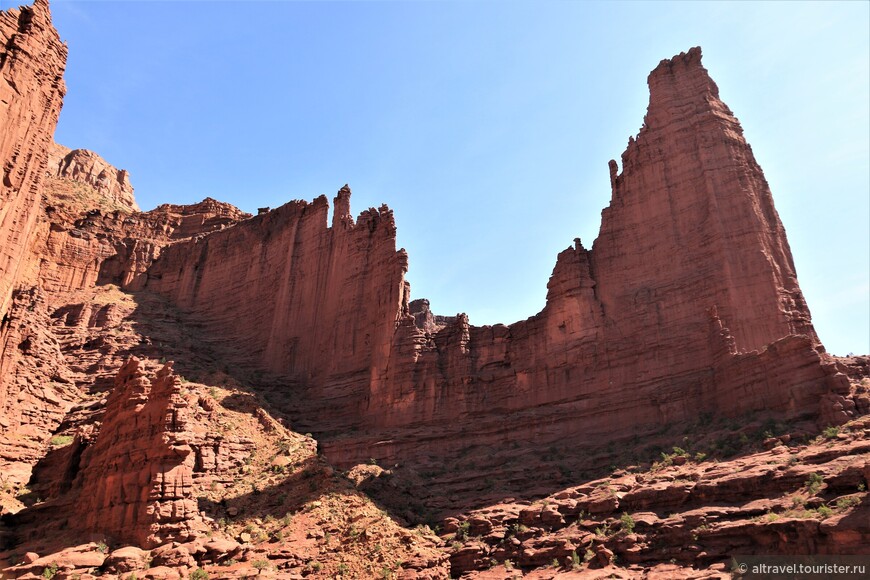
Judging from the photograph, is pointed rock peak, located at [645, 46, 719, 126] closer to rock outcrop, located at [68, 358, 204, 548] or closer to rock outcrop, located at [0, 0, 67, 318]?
rock outcrop, located at [68, 358, 204, 548]

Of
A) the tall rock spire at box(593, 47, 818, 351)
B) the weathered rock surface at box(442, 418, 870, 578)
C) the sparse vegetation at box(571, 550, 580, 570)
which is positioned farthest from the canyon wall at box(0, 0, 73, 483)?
the tall rock spire at box(593, 47, 818, 351)

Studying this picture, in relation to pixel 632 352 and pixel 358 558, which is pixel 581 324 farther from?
pixel 358 558

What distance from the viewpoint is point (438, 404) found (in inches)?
1781

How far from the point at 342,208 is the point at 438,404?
778 inches

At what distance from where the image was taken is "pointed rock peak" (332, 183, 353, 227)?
56.6 metres

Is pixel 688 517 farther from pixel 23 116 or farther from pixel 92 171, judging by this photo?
pixel 92 171

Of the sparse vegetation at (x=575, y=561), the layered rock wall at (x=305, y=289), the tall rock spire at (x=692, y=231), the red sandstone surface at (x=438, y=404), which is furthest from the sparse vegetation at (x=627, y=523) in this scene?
the layered rock wall at (x=305, y=289)

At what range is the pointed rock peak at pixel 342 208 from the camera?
5656cm

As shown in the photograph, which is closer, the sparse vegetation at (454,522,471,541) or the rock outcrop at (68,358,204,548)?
the rock outcrop at (68,358,204,548)

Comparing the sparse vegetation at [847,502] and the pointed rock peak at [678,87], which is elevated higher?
the pointed rock peak at [678,87]

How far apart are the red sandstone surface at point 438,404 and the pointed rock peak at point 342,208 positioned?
0.30 metres

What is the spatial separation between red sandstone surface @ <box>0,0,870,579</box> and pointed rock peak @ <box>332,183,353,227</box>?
30 centimetres

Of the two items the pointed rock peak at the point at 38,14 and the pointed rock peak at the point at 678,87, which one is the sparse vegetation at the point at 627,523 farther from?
the pointed rock peak at the point at 38,14

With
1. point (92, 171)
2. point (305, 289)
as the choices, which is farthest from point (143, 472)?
point (92, 171)
